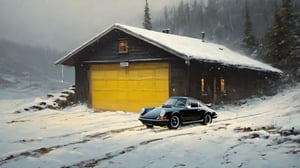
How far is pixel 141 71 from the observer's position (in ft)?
70.1

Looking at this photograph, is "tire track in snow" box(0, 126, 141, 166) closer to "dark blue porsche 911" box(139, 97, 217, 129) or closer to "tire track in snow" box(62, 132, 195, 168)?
"tire track in snow" box(62, 132, 195, 168)

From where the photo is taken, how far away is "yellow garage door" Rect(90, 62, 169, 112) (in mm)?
20672

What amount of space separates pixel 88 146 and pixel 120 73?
12440 millimetres

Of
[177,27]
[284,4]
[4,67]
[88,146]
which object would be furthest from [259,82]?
[4,67]

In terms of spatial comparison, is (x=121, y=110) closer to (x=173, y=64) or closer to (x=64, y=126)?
(x=173, y=64)

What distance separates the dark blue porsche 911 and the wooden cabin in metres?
4.24

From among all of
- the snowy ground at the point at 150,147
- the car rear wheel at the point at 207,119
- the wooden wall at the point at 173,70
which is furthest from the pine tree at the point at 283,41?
the snowy ground at the point at 150,147

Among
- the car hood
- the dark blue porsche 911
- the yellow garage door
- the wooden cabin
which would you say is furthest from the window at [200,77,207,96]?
the car hood

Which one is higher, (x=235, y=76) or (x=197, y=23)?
(x=197, y=23)

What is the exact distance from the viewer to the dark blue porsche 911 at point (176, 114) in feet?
43.4

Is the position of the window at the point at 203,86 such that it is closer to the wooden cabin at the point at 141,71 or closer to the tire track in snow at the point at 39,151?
the wooden cabin at the point at 141,71

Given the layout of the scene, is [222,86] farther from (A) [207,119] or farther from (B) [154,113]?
(B) [154,113]

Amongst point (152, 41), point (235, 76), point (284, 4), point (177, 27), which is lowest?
point (235, 76)

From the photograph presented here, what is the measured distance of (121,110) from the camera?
22.4 metres
